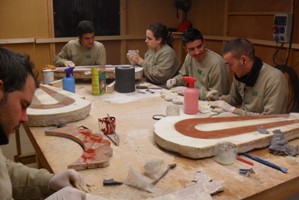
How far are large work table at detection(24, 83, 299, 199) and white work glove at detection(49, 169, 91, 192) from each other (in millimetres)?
53

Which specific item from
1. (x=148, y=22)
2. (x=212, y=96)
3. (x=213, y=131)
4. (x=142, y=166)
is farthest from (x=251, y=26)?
(x=142, y=166)

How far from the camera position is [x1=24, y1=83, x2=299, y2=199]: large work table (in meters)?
1.34

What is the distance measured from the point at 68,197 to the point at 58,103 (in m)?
1.20

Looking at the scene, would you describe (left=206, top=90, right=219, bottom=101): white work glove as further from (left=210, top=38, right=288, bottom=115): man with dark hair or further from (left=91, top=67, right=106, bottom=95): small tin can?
(left=91, top=67, right=106, bottom=95): small tin can

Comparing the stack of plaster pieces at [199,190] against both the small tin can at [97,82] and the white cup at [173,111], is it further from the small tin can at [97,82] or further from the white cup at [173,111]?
the small tin can at [97,82]

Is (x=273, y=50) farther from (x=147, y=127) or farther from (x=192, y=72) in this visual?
(x=147, y=127)

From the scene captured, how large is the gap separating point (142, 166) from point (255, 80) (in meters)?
1.42

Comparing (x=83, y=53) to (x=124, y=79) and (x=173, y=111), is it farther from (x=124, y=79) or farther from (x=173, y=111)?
(x=173, y=111)

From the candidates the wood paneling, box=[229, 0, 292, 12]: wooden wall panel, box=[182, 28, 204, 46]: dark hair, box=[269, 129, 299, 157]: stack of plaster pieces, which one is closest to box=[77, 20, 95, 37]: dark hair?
the wood paneling

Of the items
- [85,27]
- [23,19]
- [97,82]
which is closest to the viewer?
[97,82]

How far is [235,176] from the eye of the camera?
4.75ft

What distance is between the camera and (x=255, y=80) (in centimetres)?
257

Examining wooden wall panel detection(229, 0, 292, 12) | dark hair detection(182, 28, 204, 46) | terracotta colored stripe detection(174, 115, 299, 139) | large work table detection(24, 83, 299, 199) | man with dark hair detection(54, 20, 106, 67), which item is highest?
wooden wall panel detection(229, 0, 292, 12)

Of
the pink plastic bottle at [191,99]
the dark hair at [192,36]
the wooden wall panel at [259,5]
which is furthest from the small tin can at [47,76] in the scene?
the wooden wall panel at [259,5]
